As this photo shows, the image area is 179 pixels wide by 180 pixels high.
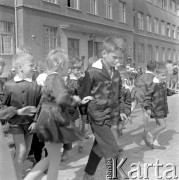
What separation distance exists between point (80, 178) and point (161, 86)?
2331mm

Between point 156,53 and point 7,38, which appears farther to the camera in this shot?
point 156,53

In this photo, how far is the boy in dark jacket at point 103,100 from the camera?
144 inches

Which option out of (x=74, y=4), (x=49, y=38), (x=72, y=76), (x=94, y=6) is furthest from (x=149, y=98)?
(x=94, y=6)

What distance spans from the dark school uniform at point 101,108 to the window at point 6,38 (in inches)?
545

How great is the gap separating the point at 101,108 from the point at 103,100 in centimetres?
9

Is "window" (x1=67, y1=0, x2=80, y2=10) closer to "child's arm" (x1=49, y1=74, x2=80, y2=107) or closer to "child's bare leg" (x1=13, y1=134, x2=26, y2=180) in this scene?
"child's bare leg" (x1=13, y1=134, x2=26, y2=180)

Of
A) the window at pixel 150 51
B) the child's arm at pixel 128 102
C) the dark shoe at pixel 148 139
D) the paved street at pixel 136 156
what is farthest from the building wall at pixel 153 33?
the child's arm at pixel 128 102

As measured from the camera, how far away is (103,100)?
148 inches

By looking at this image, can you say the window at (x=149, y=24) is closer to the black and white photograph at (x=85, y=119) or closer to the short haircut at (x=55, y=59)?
the black and white photograph at (x=85, y=119)

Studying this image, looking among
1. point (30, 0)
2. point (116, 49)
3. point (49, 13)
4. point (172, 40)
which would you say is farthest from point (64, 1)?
point (172, 40)

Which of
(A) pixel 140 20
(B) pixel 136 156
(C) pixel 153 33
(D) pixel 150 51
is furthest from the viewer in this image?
(C) pixel 153 33

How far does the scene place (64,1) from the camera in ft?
68.6

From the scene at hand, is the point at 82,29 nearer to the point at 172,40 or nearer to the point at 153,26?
the point at 153,26

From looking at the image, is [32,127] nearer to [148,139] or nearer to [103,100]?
[103,100]
